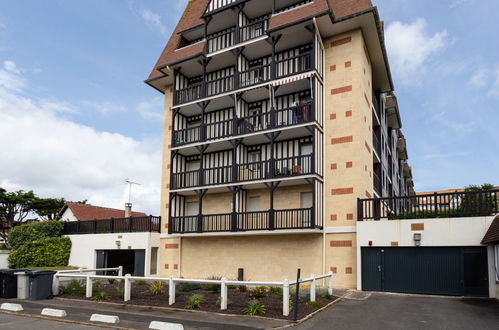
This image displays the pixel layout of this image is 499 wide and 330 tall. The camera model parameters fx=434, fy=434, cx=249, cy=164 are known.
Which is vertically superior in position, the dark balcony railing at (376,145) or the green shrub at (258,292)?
the dark balcony railing at (376,145)

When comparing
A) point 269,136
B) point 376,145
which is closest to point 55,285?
point 269,136

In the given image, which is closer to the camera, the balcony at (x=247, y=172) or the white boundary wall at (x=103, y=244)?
the balcony at (x=247, y=172)

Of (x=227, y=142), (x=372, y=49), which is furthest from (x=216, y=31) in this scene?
(x=372, y=49)

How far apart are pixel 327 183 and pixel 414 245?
17.4 feet

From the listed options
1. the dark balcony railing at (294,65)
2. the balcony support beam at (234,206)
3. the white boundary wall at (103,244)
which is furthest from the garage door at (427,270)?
the white boundary wall at (103,244)

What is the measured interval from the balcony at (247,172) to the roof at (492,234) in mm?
7815

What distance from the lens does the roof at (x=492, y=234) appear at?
50.3 ft

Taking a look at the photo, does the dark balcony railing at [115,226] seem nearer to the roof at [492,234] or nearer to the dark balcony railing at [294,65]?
the dark balcony railing at [294,65]

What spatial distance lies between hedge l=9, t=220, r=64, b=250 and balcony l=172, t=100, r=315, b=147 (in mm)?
12705

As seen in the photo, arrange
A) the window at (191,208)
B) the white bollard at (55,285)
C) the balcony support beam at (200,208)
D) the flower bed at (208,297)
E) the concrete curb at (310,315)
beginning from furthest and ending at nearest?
the window at (191,208), the balcony support beam at (200,208), the white bollard at (55,285), the flower bed at (208,297), the concrete curb at (310,315)

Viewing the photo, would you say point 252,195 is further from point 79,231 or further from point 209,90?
point 79,231

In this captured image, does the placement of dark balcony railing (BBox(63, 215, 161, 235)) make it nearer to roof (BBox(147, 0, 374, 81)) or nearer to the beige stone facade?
the beige stone facade

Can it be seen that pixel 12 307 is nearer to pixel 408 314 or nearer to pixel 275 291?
pixel 275 291

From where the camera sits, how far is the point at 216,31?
2727cm
